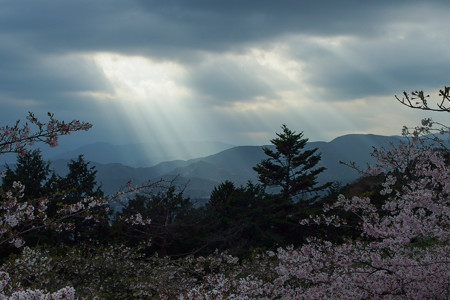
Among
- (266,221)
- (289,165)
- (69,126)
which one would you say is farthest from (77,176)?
(69,126)

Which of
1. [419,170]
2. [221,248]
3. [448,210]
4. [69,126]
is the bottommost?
[221,248]

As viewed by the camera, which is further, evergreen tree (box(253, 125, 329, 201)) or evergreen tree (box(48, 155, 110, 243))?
evergreen tree (box(253, 125, 329, 201))

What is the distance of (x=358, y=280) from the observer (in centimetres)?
609

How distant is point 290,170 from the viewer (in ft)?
113

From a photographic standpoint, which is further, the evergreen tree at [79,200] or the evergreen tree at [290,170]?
the evergreen tree at [290,170]

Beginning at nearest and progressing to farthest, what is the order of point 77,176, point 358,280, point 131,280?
point 358,280 < point 131,280 < point 77,176

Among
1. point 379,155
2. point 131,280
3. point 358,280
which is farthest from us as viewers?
point 131,280

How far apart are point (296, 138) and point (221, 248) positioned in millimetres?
16690

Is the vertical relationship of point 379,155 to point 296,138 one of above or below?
below

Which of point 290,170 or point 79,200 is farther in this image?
point 290,170

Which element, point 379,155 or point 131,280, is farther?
point 131,280

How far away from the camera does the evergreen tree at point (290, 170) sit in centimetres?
3322

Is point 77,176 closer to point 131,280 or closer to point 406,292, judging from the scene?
point 131,280

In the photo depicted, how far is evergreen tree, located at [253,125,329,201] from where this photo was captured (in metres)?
33.2
